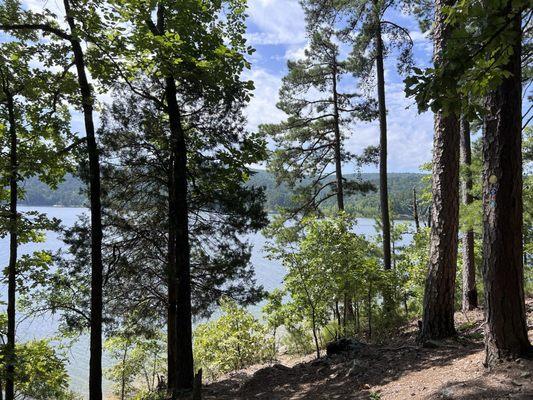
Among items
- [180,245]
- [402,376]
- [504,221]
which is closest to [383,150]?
[180,245]

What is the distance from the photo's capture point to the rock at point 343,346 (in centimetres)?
671

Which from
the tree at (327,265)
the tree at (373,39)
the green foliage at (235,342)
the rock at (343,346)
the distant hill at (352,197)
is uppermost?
the tree at (373,39)

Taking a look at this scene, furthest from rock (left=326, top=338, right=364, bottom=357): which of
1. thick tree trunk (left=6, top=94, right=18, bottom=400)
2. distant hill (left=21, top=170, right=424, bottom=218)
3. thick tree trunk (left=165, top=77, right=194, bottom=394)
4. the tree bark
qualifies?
thick tree trunk (left=6, top=94, right=18, bottom=400)

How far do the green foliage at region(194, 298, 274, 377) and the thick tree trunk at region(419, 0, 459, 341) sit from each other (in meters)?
8.70

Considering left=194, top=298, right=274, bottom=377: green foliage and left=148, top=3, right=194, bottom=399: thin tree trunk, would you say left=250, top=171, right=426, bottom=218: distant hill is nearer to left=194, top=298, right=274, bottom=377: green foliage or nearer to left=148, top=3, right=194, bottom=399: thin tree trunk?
left=148, top=3, right=194, bottom=399: thin tree trunk

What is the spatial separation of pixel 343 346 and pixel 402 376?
205 cm

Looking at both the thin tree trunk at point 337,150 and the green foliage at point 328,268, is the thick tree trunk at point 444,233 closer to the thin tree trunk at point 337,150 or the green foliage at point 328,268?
the green foliage at point 328,268

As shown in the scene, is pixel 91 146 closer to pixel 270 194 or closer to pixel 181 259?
pixel 181 259

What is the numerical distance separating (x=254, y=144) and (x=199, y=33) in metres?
2.19

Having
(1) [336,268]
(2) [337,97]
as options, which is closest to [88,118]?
(1) [336,268]

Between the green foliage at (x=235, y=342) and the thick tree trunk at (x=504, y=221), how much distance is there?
10387mm

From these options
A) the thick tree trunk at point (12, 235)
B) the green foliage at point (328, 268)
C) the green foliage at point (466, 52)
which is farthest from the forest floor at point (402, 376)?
the thick tree trunk at point (12, 235)

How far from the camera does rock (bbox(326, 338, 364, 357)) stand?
6.71 m

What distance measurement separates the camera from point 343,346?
6848 millimetres
